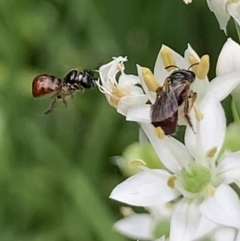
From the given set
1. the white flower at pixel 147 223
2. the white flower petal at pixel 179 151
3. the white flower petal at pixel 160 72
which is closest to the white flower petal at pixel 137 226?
the white flower at pixel 147 223

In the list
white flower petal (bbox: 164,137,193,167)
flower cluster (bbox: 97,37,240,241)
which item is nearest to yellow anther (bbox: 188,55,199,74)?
flower cluster (bbox: 97,37,240,241)

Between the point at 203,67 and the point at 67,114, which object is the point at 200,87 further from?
the point at 67,114

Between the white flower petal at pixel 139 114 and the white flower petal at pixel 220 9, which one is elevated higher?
the white flower petal at pixel 220 9

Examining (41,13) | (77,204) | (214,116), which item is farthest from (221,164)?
(41,13)

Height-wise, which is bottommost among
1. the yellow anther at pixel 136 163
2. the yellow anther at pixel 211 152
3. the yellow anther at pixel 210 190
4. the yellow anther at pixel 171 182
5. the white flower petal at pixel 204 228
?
the white flower petal at pixel 204 228

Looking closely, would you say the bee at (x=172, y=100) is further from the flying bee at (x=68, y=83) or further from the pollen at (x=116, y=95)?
the flying bee at (x=68, y=83)

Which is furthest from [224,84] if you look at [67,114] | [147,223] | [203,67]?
[67,114]
